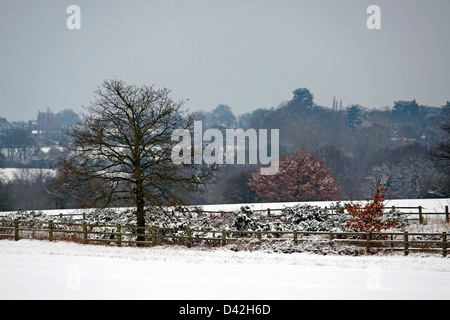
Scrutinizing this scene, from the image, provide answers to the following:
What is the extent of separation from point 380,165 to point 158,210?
70.6 m

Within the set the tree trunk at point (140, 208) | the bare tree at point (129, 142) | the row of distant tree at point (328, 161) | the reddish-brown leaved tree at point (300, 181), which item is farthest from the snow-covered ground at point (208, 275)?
the reddish-brown leaved tree at point (300, 181)

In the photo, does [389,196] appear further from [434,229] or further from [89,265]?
[89,265]

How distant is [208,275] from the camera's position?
1969 cm

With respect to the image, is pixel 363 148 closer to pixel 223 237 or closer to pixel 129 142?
pixel 129 142

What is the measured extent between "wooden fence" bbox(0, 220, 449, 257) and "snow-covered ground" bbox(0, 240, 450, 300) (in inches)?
34.9

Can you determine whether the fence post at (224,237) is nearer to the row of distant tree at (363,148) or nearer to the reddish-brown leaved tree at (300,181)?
the row of distant tree at (363,148)

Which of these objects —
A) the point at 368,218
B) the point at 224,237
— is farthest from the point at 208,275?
the point at 368,218

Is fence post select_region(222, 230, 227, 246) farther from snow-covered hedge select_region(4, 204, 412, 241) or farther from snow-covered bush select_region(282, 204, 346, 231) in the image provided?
snow-covered bush select_region(282, 204, 346, 231)

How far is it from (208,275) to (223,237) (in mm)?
8240

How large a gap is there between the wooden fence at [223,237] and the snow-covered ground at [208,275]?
0.89 metres

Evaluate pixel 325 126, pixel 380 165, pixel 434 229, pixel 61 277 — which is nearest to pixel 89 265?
pixel 61 277

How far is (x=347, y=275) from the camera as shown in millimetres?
19859
